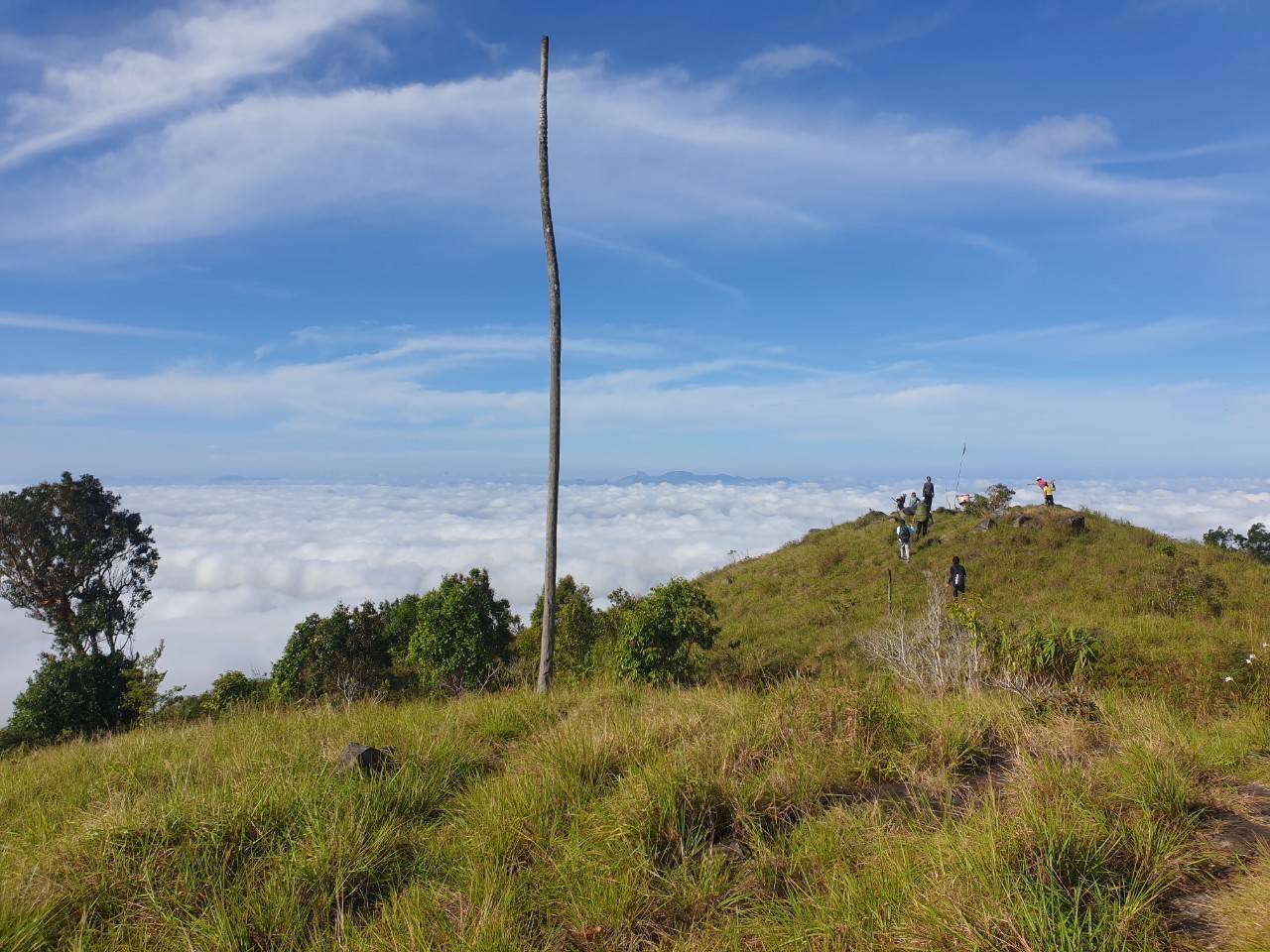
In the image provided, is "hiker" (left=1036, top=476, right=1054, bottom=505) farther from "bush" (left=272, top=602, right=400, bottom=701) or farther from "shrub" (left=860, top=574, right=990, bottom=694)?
"bush" (left=272, top=602, right=400, bottom=701)

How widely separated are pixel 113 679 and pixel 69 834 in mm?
25861

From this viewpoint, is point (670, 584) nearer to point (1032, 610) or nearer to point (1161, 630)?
point (1161, 630)

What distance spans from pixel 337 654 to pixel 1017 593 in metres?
25.0

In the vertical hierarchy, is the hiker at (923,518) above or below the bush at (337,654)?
above

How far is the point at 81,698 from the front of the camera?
23500 mm

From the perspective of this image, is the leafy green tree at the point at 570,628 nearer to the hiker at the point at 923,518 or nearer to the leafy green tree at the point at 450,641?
the leafy green tree at the point at 450,641

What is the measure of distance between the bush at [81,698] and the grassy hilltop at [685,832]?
734 inches

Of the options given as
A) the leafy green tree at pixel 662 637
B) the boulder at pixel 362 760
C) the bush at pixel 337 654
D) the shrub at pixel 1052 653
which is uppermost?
the boulder at pixel 362 760

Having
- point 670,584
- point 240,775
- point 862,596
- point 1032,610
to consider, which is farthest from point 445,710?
point 862,596

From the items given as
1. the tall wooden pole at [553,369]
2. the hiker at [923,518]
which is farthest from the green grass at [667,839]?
the hiker at [923,518]

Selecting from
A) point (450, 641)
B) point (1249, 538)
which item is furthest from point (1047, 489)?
point (450, 641)

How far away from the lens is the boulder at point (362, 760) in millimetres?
5703

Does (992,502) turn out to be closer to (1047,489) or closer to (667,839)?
(1047,489)

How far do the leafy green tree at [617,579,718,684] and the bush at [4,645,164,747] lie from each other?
17220mm
